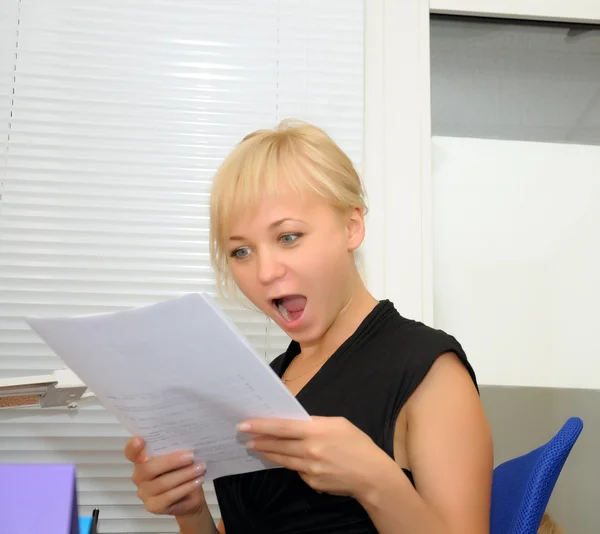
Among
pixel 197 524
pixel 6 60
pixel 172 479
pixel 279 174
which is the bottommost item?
pixel 197 524

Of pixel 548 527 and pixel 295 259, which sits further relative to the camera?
pixel 548 527

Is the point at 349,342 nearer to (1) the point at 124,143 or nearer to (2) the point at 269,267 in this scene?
(2) the point at 269,267

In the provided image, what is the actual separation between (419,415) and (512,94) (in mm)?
1518

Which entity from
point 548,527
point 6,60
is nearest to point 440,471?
point 548,527

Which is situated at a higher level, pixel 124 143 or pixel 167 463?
pixel 124 143

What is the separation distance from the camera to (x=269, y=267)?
1092mm

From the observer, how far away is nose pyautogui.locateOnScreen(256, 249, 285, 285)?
3.58 feet

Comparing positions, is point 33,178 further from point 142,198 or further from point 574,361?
point 574,361

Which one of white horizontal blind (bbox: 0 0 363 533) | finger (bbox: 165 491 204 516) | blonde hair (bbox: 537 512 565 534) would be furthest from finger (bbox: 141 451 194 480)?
blonde hair (bbox: 537 512 565 534)

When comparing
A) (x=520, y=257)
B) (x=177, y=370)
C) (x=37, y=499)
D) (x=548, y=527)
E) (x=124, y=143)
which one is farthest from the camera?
(x=520, y=257)

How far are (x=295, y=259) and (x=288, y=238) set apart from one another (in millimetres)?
38

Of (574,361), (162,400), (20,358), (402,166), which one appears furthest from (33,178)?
(574,361)

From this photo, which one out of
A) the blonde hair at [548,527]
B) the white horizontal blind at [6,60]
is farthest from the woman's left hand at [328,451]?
the white horizontal blind at [6,60]

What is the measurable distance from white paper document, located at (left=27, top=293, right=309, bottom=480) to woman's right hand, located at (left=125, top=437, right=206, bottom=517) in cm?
5
